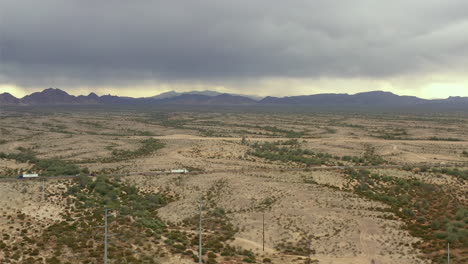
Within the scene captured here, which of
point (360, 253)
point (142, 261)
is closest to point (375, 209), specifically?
point (360, 253)

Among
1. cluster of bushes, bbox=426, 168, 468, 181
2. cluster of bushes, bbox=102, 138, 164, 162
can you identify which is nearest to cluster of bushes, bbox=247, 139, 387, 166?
cluster of bushes, bbox=426, 168, 468, 181

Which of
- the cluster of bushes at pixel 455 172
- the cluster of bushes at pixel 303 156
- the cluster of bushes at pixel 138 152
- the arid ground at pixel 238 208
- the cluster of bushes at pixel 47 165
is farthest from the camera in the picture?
the cluster of bushes at pixel 138 152

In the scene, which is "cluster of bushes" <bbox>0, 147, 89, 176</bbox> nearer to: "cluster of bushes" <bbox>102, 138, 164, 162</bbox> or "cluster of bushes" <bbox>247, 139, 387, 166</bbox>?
"cluster of bushes" <bbox>102, 138, 164, 162</bbox>

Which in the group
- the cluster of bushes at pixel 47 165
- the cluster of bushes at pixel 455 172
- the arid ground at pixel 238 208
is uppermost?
the cluster of bushes at pixel 455 172

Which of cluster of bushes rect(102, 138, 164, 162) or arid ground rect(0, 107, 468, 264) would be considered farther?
cluster of bushes rect(102, 138, 164, 162)

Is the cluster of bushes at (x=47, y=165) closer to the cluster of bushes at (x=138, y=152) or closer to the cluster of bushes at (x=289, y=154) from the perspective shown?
the cluster of bushes at (x=138, y=152)

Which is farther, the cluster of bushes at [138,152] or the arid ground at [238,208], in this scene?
the cluster of bushes at [138,152]

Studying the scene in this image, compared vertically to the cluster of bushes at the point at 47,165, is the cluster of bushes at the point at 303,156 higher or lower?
higher

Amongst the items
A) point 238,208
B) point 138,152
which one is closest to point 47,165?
point 138,152

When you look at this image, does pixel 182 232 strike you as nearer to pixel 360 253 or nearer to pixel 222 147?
pixel 360 253

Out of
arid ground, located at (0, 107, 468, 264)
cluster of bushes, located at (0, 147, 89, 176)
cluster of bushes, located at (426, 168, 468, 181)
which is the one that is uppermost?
cluster of bushes, located at (426, 168, 468, 181)

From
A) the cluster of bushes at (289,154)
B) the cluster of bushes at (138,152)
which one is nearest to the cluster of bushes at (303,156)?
the cluster of bushes at (289,154)
